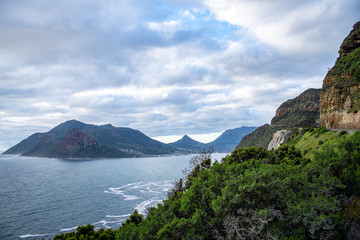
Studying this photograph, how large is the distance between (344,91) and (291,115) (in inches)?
4103

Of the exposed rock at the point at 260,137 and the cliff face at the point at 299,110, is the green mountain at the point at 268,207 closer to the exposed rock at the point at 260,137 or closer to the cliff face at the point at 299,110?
the exposed rock at the point at 260,137

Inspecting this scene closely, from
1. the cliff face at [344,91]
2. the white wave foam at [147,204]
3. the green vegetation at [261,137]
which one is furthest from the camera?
the green vegetation at [261,137]

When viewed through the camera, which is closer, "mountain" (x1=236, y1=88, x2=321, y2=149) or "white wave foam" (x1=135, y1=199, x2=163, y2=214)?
"white wave foam" (x1=135, y1=199, x2=163, y2=214)

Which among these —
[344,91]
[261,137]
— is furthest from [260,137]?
[344,91]

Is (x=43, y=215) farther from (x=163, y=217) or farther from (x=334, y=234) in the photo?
(x=334, y=234)

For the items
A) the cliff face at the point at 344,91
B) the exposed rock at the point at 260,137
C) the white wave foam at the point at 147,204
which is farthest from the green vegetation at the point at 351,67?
the exposed rock at the point at 260,137

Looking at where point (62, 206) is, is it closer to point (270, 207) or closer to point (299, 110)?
point (270, 207)

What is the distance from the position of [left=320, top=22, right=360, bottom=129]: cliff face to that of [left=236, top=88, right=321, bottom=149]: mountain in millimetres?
66561

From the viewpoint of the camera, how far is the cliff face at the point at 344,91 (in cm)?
3991

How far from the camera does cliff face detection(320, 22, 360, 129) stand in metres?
39.9

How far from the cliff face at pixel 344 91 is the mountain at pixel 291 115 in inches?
2620

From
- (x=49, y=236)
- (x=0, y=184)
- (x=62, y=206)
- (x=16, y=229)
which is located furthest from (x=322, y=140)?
(x=0, y=184)

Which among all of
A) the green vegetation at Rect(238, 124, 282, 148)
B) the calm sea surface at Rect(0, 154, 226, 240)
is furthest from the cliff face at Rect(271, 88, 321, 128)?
the calm sea surface at Rect(0, 154, 226, 240)

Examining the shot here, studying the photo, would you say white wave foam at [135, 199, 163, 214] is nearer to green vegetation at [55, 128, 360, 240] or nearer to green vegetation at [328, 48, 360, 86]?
green vegetation at [55, 128, 360, 240]
